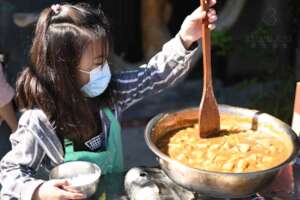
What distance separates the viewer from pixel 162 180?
2.20 m

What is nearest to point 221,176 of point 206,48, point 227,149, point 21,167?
Answer: point 227,149

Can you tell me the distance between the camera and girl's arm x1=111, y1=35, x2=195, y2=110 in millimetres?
2559

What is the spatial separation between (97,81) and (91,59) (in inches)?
4.4

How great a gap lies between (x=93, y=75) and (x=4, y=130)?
4.89ft

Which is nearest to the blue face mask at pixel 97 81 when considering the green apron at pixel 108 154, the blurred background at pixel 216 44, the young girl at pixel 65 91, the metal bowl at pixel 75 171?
the young girl at pixel 65 91

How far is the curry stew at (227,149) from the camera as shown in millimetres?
2094

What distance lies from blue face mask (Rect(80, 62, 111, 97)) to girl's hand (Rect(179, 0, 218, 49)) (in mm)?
383

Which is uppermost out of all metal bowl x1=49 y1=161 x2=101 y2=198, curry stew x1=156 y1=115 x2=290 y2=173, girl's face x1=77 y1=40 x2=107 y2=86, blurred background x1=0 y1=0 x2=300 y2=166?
girl's face x1=77 y1=40 x2=107 y2=86

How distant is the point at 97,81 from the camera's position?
2379mm

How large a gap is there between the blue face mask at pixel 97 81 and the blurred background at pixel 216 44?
2.10 meters

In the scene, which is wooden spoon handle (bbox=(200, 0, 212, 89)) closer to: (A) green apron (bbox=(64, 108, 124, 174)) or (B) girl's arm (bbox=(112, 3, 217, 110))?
(B) girl's arm (bbox=(112, 3, 217, 110))

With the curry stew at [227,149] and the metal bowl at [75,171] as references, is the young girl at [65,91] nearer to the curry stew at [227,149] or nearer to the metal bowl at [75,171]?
the metal bowl at [75,171]

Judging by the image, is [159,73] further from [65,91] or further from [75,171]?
[75,171]

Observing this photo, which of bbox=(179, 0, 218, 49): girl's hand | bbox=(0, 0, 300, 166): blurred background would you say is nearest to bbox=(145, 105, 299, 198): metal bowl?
bbox=(179, 0, 218, 49): girl's hand
